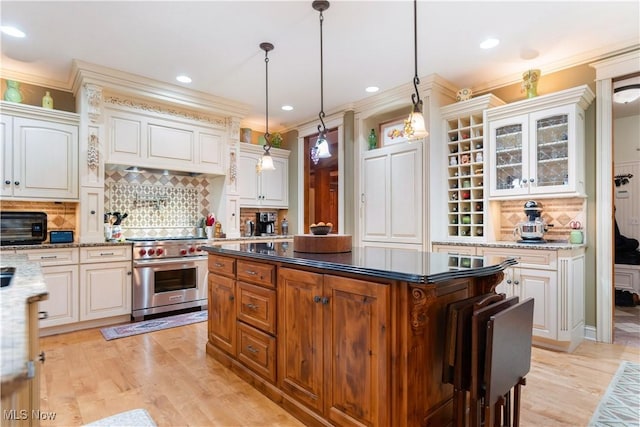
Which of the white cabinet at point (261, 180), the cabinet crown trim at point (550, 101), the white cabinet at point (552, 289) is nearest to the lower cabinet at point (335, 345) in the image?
the white cabinet at point (552, 289)

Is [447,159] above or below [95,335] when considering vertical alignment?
above

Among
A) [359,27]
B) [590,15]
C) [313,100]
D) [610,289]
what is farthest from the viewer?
[313,100]

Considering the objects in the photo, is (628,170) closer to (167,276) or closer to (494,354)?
(494,354)

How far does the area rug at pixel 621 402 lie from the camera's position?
6.52 feet

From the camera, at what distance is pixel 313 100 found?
15.8 feet

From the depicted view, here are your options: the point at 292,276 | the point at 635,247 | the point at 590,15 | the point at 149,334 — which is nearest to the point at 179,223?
the point at 149,334

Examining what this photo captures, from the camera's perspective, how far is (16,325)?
A: 857 millimetres

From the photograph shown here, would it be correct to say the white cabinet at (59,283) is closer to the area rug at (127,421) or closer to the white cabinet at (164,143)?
the white cabinet at (164,143)

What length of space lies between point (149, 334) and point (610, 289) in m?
4.52

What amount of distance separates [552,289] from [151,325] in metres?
4.00

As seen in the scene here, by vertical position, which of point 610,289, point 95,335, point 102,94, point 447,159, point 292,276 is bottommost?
point 95,335

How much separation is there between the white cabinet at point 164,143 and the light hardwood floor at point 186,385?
209 cm

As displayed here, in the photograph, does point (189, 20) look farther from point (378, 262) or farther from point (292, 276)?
point (378, 262)

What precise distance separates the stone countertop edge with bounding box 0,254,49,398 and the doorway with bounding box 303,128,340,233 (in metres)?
4.11
